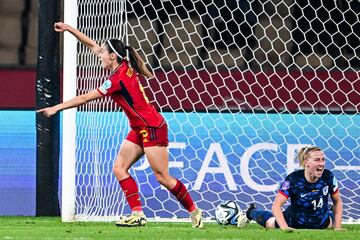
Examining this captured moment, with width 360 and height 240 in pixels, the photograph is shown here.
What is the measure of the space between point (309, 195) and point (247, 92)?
2781 millimetres

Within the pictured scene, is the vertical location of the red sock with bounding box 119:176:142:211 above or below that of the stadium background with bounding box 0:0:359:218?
below

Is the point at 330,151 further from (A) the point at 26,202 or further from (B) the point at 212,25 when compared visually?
(A) the point at 26,202

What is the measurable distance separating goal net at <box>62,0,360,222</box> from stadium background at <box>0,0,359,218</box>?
0.08ft

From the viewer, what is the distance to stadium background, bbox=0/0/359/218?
13.5m

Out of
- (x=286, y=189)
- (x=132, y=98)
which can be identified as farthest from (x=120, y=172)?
(x=286, y=189)

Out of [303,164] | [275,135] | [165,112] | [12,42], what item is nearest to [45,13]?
[12,42]

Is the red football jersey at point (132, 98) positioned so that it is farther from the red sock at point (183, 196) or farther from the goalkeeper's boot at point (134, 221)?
the goalkeeper's boot at point (134, 221)

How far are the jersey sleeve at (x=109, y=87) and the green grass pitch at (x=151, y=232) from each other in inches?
42.8

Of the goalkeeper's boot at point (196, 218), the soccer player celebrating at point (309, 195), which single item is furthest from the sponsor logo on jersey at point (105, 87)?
the soccer player celebrating at point (309, 195)

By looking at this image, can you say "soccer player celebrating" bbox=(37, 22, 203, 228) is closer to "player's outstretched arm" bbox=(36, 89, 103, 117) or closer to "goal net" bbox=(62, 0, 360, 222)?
"player's outstretched arm" bbox=(36, 89, 103, 117)

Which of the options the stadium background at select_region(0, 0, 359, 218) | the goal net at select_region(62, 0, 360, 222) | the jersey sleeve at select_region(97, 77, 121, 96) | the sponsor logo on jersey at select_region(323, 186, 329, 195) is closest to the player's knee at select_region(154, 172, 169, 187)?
the jersey sleeve at select_region(97, 77, 121, 96)

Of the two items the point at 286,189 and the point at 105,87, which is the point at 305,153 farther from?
the point at 105,87

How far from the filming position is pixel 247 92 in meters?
13.5

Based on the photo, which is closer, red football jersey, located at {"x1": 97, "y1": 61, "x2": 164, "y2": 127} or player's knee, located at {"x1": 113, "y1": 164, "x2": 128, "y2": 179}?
red football jersey, located at {"x1": 97, "y1": 61, "x2": 164, "y2": 127}
